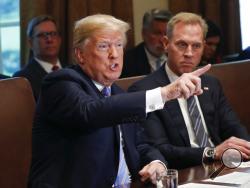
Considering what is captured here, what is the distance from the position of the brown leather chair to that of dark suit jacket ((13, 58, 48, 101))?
130 cm

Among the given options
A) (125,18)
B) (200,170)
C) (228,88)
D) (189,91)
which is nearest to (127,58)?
(125,18)

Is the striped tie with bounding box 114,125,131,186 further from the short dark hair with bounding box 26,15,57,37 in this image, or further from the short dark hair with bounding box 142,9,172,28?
the short dark hair with bounding box 142,9,172,28

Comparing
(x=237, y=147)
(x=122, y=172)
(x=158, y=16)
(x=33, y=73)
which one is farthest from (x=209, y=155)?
(x=158, y=16)

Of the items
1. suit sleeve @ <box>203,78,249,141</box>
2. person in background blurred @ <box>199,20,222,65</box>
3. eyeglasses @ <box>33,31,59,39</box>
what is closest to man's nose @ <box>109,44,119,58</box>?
suit sleeve @ <box>203,78,249,141</box>

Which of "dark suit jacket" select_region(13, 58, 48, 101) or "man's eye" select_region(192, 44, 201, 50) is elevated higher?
"man's eye" select_region(192, 44, 201, 50)

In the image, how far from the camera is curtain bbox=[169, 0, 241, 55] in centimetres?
480

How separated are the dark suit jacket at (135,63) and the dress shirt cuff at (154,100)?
225 centimetres

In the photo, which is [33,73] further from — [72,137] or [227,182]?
[227,182]

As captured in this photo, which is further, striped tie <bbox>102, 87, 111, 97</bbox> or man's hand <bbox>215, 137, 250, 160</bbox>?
man's hand <bbox>215, 137, 250, 160</bbox>

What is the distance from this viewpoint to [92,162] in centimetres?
192

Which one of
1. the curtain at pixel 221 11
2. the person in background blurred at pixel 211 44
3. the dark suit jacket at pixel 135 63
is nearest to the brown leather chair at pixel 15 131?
the dark suit jacket at pixel 135 63

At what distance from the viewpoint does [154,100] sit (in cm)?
178

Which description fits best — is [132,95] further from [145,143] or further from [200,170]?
[145,143]

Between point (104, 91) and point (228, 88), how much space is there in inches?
52.0
